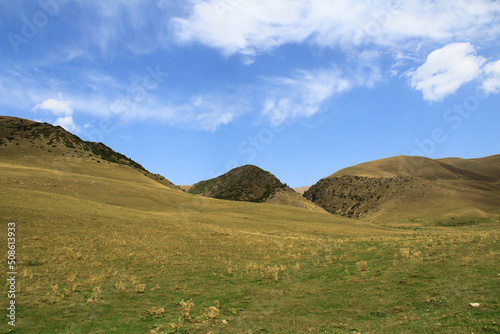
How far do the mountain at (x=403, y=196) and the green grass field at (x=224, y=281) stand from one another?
2936 inches

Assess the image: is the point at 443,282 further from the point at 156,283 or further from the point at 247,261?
the point at 156,283

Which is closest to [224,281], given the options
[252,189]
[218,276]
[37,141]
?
[218,276]

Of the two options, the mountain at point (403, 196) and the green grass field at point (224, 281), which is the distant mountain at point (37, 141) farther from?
the mountain at point (403, 196)

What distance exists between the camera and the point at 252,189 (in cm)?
12669

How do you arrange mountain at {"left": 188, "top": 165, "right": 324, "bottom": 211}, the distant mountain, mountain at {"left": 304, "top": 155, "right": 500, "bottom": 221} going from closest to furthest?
the distant mountain < mountain at {"left": 304, "top": 155, "right": 500, "bottom": 221} < mountain at {"left": 188, "top": 165, "right": 324, "bottom": 211}

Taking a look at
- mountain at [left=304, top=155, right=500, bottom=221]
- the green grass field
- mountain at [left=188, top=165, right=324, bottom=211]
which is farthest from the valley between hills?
mountain at [left=304, top=155, right=500, bottom=221]

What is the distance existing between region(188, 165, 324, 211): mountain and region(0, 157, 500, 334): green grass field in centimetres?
7861

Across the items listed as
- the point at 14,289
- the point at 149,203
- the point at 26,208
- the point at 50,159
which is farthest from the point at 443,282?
the point at 50,159

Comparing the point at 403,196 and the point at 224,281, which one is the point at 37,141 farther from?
the point at 403,196

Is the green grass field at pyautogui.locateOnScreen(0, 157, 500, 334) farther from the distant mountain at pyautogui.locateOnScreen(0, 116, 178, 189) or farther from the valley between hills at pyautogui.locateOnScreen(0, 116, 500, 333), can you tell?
the distant mountain at pyautogui.locateOnScreen(0, 116, 178, 189)

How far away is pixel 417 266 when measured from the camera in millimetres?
17766

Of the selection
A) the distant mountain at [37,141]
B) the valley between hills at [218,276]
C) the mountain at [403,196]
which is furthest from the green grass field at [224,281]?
the mountain at [403,196]

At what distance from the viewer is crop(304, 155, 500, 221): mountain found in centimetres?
9488

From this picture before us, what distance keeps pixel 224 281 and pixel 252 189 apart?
108 meters
